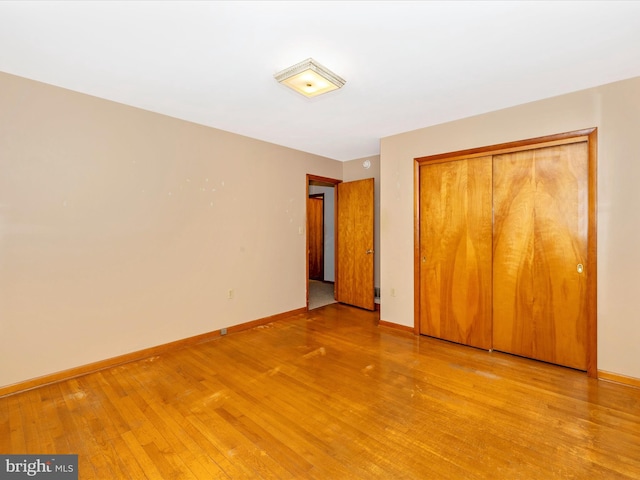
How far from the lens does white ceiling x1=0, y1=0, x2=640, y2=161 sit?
1718mm

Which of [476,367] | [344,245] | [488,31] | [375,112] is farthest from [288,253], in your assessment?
[488,31]

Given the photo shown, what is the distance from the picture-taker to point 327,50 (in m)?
2.07

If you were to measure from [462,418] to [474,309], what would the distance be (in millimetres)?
1534

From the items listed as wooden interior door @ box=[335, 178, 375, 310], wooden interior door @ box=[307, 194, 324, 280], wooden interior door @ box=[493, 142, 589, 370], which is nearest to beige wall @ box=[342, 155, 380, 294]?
wooden interior door @ box=[335, 178, 375, 310]

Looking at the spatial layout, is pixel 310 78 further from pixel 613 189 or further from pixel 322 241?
pixel 322 241

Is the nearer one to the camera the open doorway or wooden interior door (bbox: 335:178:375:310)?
wooden interior door (bbox: 335:178:375:310)

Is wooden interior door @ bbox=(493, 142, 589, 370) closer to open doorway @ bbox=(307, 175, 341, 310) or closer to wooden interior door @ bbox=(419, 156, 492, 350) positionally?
wooden interior door @ bbox=(419, 156, 492, 350)

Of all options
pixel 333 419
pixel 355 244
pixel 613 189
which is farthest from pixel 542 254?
pixel 355 244

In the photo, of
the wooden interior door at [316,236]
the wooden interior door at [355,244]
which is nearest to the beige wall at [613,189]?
the wooden interior door at [355,244]

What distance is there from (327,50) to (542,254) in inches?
106

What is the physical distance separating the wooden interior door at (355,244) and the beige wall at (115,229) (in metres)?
1.46

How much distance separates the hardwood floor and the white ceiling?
251cm

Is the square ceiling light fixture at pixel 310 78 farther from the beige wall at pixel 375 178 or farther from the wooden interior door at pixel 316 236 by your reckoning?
the wooden interior door at pixel 316 236

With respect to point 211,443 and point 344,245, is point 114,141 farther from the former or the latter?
point 344,245
